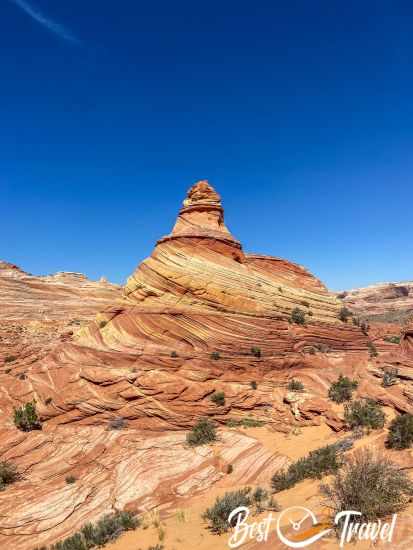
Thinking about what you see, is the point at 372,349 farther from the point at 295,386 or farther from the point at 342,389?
the point at 295,386

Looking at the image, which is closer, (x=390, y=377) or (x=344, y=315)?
(x=390, y=377)

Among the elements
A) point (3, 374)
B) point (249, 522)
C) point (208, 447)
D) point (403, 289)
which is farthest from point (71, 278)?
point (403, 289)

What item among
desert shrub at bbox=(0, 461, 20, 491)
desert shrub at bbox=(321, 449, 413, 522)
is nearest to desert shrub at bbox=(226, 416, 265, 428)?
desert shrub at bbox=(0, 461, 20, 491)

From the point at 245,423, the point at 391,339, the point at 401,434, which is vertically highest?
the point at 391,339

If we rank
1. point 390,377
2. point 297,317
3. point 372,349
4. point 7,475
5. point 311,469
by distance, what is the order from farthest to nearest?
point 372,349, point 297,317, point 390,377, point 7,475, point 311,469

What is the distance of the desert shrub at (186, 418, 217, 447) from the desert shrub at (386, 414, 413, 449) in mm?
7643

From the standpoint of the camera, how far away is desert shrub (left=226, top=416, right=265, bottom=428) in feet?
57.2

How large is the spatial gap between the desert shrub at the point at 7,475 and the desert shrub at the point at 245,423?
951 centimetres

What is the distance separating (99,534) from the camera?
9617 millimetres

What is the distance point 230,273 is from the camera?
25.5m

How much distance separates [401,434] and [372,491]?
14.5 feet

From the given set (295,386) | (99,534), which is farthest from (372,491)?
Answer: (295,386)

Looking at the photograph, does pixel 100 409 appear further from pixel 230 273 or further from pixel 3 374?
pixel 230 273

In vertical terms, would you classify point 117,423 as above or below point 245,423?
below
